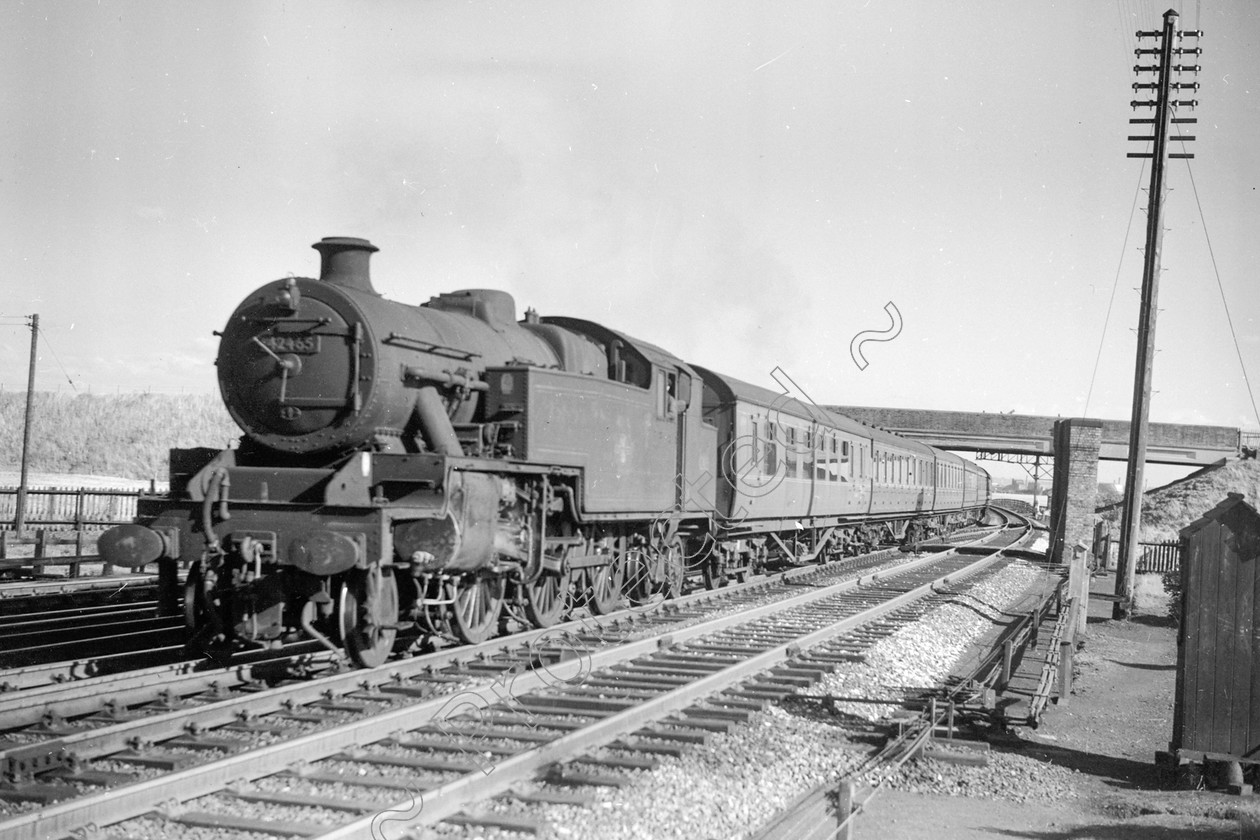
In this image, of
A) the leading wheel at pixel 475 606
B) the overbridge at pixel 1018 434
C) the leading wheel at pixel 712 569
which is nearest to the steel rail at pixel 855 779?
the leading wheel at pixel 475 606

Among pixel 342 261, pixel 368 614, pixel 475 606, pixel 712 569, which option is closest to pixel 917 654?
pixel 475 606

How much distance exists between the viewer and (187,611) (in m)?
7.72

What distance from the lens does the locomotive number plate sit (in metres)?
8.04

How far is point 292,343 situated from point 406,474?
58.9 inches

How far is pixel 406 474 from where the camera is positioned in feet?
24.9

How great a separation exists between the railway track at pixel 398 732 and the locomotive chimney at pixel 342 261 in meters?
3.12

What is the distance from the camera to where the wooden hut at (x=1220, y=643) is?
6.53 meters

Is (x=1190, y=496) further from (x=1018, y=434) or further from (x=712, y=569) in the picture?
(x=712, y=569)

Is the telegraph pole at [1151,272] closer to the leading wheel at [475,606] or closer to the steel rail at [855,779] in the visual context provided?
the steel rail at [855,779]

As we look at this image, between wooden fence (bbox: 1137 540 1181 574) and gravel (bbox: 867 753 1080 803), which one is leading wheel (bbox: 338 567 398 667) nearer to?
gravel (bbox: 867 753 1080 803)

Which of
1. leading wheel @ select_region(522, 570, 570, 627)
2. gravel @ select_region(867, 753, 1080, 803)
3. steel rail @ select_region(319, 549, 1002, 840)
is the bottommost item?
gravel @ select_region(867, 753, 1080, 803)

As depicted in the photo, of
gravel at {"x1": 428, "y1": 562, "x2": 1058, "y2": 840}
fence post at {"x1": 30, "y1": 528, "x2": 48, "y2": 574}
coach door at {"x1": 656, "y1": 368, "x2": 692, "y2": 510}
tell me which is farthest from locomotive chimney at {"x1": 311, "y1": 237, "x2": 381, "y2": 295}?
fence post at {"x1": 30, "y1": 528, "x2": 48, "y2": 574}

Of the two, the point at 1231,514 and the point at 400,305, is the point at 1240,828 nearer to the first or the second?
the point at 1231,514

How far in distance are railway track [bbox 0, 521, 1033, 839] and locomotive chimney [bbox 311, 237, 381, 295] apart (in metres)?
3.12
